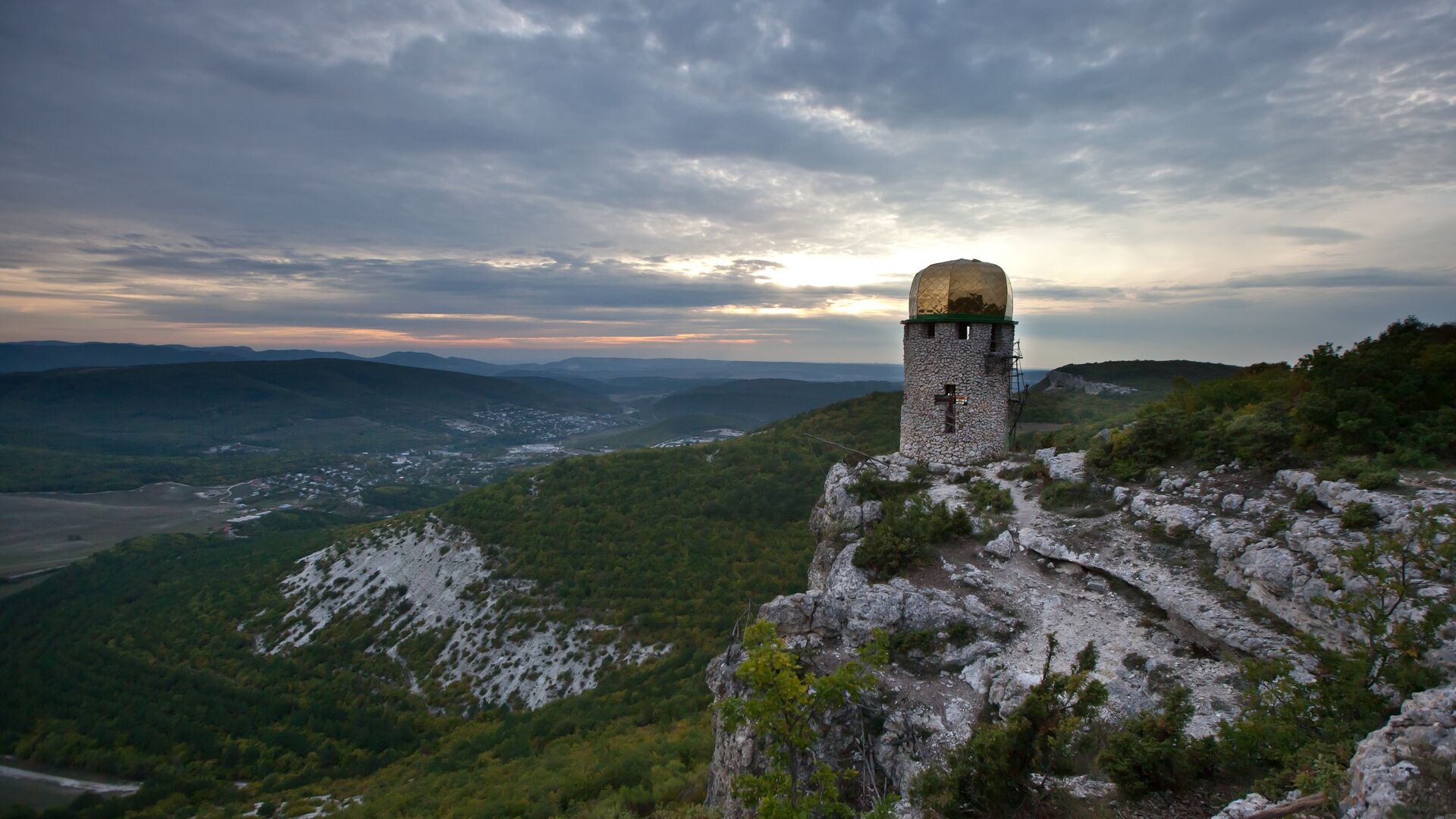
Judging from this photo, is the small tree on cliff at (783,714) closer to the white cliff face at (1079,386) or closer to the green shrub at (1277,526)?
the green shrub at (1277,526)

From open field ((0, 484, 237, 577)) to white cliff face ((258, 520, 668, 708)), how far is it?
2495 inches

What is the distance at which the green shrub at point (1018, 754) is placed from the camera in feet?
22.3

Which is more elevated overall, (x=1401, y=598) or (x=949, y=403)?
(x=949, y=403)

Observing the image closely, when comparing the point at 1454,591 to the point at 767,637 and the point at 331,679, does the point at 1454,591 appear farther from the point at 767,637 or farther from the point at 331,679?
the point at 331,679

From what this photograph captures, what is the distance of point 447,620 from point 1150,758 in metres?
40.9

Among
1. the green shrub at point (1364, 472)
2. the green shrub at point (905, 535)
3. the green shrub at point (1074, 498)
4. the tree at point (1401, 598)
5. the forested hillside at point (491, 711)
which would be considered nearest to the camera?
the tree at point (1401, 598)

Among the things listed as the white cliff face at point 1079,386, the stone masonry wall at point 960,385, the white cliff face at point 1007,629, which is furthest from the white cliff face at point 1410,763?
the white cliff face at point 1079,386

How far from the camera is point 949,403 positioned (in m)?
19.4

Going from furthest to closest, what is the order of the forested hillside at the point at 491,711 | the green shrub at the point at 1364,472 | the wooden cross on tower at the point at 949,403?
1. the forested hillside at the point at 491,711
2. the wooden cross on tower at the point at 949,403
3. the green shrub at the point at 1364,472

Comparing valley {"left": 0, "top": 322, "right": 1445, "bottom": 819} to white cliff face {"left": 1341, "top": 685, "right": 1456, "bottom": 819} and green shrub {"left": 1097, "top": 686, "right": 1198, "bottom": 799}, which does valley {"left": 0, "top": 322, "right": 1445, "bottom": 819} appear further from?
white cliff face {"left": 1341, "top": 685, "right": 1456, "bottom": 819}

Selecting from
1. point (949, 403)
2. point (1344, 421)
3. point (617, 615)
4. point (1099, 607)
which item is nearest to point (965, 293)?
point (949, 403)

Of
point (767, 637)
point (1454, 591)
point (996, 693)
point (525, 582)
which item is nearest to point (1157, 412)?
point (1454, 591)

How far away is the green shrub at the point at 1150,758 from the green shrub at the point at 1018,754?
604mm

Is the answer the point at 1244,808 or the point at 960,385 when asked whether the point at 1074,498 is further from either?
the point at 1244,808
